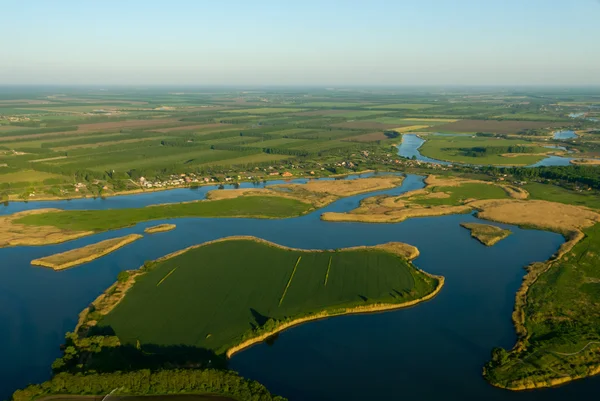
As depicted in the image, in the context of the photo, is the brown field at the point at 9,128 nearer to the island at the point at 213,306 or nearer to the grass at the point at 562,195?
the island at the point at 213,306

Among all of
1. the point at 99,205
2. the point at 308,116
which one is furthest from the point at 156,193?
the point at 308,116

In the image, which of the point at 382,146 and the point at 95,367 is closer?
the point at 95,367

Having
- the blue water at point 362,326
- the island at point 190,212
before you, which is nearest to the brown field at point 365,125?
the island at point 190,212

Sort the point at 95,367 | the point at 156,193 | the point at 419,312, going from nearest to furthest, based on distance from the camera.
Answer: the point at 95,367 → the point at 419,312 → the point at 156,193

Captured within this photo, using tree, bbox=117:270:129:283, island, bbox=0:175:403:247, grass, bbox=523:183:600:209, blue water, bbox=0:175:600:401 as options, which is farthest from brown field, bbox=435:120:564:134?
tree, bbox=117:270:129:283

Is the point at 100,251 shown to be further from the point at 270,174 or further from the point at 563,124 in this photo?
the point at 563,124
